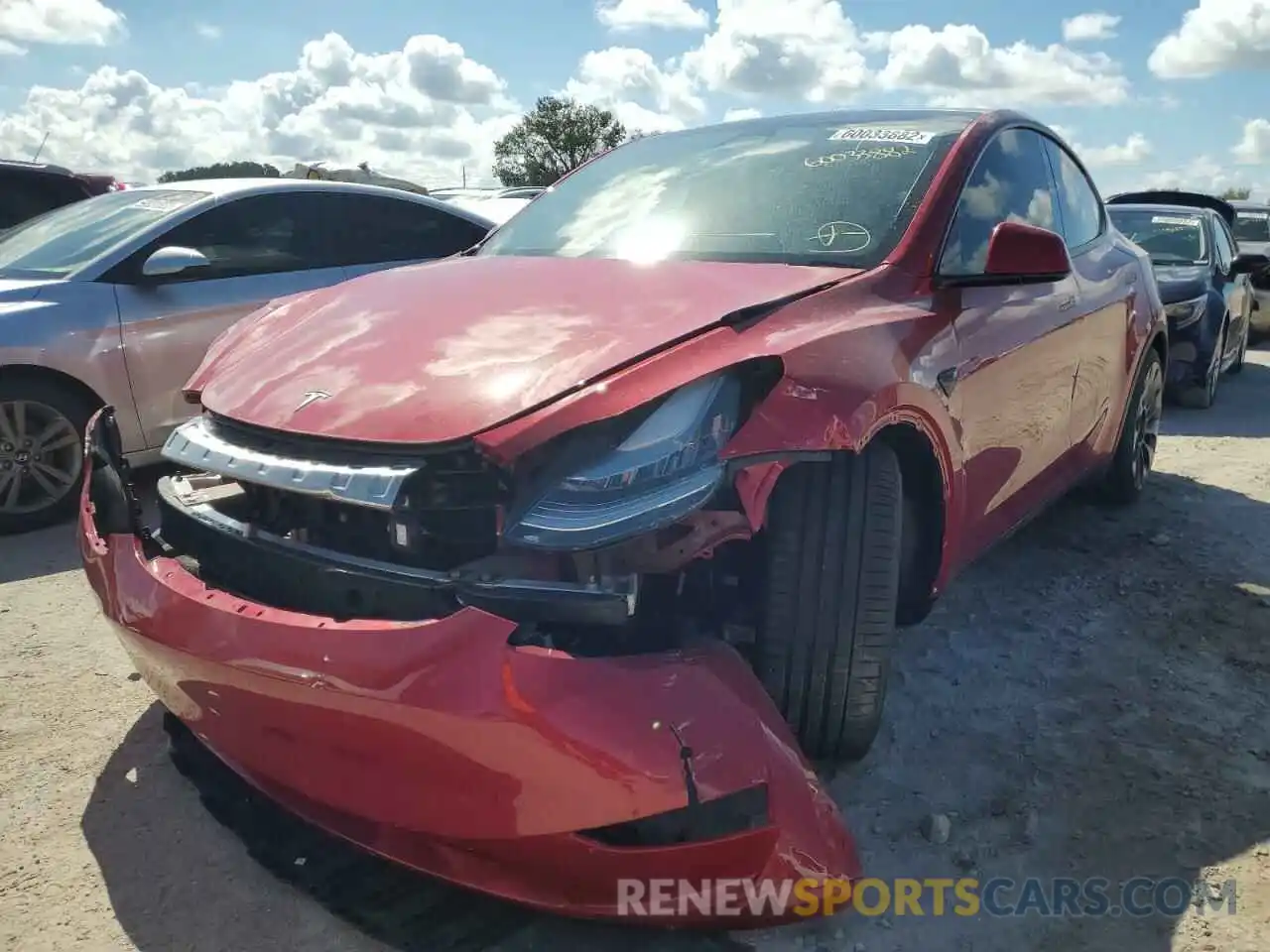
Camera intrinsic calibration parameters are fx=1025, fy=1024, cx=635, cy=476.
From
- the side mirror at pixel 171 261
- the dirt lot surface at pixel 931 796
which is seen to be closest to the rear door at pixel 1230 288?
the dirt lot surface at pixel 931 796

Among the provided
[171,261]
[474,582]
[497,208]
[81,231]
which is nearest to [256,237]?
[171,261]

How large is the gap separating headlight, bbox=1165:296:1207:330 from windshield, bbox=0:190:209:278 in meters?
6.24

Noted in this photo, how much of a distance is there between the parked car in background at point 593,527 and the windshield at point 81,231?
2553 mm

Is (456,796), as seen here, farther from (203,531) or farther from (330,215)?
(330,215)

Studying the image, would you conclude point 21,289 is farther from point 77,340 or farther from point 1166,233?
point 1166,233

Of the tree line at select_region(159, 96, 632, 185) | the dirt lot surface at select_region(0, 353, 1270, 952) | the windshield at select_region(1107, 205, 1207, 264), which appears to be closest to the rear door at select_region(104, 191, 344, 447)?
the dirt lot surface at select_region(0, 353, 1270, 952)

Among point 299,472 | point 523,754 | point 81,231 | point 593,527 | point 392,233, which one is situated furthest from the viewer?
point 392,233

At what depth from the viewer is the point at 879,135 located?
3.03m

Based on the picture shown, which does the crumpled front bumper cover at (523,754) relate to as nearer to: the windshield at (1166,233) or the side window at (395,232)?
the side window at (395,232)

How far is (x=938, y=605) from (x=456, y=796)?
2.30 meters

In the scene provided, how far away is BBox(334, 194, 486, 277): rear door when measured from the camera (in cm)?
545

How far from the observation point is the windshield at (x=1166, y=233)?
7.84m

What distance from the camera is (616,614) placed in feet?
5.59

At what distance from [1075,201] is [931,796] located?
2.46m
